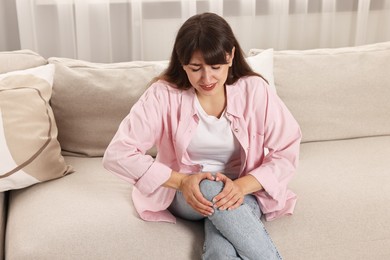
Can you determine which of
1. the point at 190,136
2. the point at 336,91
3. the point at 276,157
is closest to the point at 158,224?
the point at 190,136

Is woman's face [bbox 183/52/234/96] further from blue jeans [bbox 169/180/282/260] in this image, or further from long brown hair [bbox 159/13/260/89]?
blue jeans [bbox 169/180/282/260]

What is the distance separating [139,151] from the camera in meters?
1.71

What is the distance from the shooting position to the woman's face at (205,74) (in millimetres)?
1581

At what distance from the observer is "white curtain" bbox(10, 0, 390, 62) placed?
2.48m

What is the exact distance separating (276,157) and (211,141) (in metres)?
0.20

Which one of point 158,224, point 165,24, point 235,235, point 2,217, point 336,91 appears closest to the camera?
point 235,235

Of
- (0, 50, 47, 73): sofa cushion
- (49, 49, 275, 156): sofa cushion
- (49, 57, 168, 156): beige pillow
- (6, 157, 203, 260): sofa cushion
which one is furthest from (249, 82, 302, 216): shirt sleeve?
(0, 50, 47, 73): sofa cushion

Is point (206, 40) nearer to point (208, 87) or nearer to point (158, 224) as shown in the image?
point (208, 87)

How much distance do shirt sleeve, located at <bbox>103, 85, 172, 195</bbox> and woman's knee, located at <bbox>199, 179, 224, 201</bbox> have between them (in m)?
0.11

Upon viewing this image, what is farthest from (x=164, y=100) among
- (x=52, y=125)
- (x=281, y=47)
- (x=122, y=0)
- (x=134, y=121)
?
(x=281, y=47)

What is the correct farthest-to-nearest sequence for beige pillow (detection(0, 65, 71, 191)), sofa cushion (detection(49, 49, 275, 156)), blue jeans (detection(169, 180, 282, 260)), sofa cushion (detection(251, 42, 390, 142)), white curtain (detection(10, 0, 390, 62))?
white curtain (detection(10, 0, 390, 62)), sofa cushion (detection(251, 42, 390, 142)), sofa cushion (detection(49, 49, 275, 156)), beige pillow (detection(0, 65, 71, 191)), blue jeans (detection(169, 180, 282, 260))

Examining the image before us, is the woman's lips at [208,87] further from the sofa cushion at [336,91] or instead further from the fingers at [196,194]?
the sofa cushion at [336,91]

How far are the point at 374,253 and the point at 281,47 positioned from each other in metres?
1.26

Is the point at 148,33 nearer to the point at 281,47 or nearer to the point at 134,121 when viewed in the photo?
the point at 281,47
